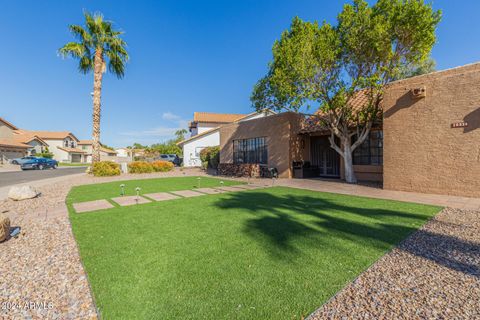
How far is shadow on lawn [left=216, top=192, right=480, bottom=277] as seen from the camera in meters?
3.65

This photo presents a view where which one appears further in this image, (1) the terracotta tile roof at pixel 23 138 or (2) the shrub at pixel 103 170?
(1) the terracotta tile roof at pixel 23 138

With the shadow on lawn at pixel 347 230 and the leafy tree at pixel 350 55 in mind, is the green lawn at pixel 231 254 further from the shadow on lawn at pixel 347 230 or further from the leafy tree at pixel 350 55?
the leafy tree at pixel 350 55

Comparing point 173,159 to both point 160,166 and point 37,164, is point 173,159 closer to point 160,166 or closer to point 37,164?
point 160,166

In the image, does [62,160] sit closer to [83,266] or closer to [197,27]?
[197,27]

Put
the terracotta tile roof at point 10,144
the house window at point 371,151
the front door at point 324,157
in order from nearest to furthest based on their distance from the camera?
the house window at point 371,151 → the front door at point 324,157 → the terracotta tile roof at point 10,144

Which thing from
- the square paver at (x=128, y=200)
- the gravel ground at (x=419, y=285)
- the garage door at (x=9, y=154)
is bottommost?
the gravel ground at (x=419, y=285)

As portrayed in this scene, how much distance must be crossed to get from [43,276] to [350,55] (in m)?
12.9

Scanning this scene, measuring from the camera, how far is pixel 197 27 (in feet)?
64.6

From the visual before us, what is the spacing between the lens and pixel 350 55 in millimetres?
10703

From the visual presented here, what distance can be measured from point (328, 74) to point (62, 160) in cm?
6165

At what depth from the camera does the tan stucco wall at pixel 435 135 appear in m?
7.85

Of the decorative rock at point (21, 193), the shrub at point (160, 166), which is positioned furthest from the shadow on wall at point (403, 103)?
the shrub at point (160, 166)

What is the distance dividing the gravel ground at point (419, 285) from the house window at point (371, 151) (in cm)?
890

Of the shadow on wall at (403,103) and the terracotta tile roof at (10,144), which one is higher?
the terracotta tile roof at (10,144)
